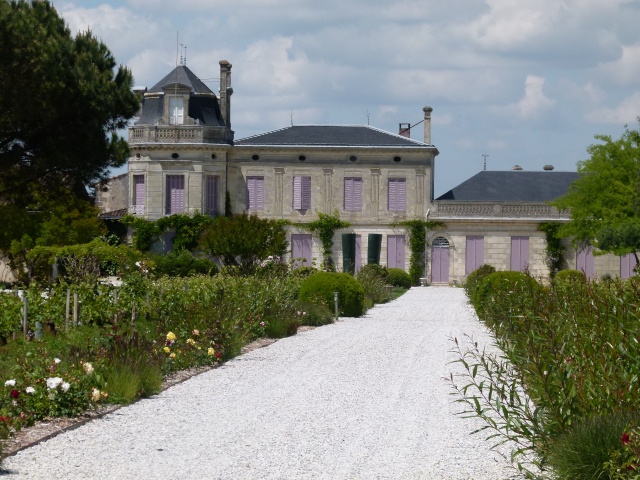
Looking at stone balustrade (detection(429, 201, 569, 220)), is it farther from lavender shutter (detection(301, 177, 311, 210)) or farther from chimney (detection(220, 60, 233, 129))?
chimney (detection(220, 60, 233, 129))

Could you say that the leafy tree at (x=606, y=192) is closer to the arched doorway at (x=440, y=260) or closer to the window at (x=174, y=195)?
the arched doorway at (x=440, y=260)

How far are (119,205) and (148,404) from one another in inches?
1491

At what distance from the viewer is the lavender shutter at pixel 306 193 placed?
41.3 metres

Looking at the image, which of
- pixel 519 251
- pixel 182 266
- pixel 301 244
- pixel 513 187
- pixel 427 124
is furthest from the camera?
pixel 513 187

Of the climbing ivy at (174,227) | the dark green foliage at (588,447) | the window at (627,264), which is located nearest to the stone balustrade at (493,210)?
the window at (627,264)

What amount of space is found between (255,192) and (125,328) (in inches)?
1130

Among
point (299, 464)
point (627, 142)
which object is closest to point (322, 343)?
point (299, 464)

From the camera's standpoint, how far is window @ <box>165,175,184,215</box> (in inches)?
1599

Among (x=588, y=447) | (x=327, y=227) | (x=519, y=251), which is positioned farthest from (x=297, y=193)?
(x=588, y=447)

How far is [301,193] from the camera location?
41.3 m

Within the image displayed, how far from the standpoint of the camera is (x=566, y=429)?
597 cm

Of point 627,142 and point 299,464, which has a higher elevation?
point 627,142

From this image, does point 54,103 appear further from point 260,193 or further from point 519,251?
point 519,251

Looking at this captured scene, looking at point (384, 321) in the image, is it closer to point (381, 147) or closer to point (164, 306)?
point (164, 306)
